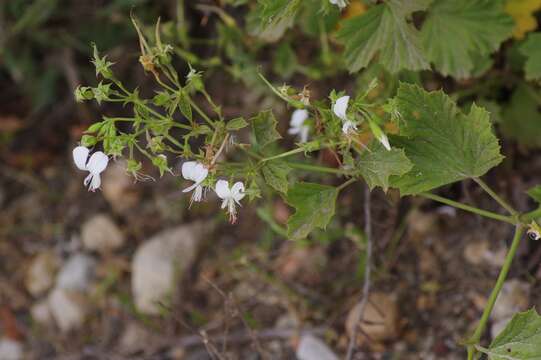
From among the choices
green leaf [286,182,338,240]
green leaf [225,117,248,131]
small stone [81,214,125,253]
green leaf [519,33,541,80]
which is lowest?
small stone [81,214,125,253]

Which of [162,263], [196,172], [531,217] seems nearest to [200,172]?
Answer: [196,172]

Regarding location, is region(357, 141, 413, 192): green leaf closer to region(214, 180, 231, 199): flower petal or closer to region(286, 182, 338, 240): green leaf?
region(286, 182, 338, 240): green leaf

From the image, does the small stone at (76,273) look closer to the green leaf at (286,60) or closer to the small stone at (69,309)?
the small stone at (69,309)

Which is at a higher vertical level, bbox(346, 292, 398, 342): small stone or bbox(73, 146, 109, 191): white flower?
bbox(73, 146, 109, 191): white flower

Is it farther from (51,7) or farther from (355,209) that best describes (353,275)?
(51,7)

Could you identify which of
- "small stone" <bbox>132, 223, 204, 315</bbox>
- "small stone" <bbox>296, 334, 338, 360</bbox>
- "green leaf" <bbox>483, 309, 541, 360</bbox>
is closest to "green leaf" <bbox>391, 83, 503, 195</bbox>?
"green leaf" <bbox>483, 309, 541, 360</bbox>
